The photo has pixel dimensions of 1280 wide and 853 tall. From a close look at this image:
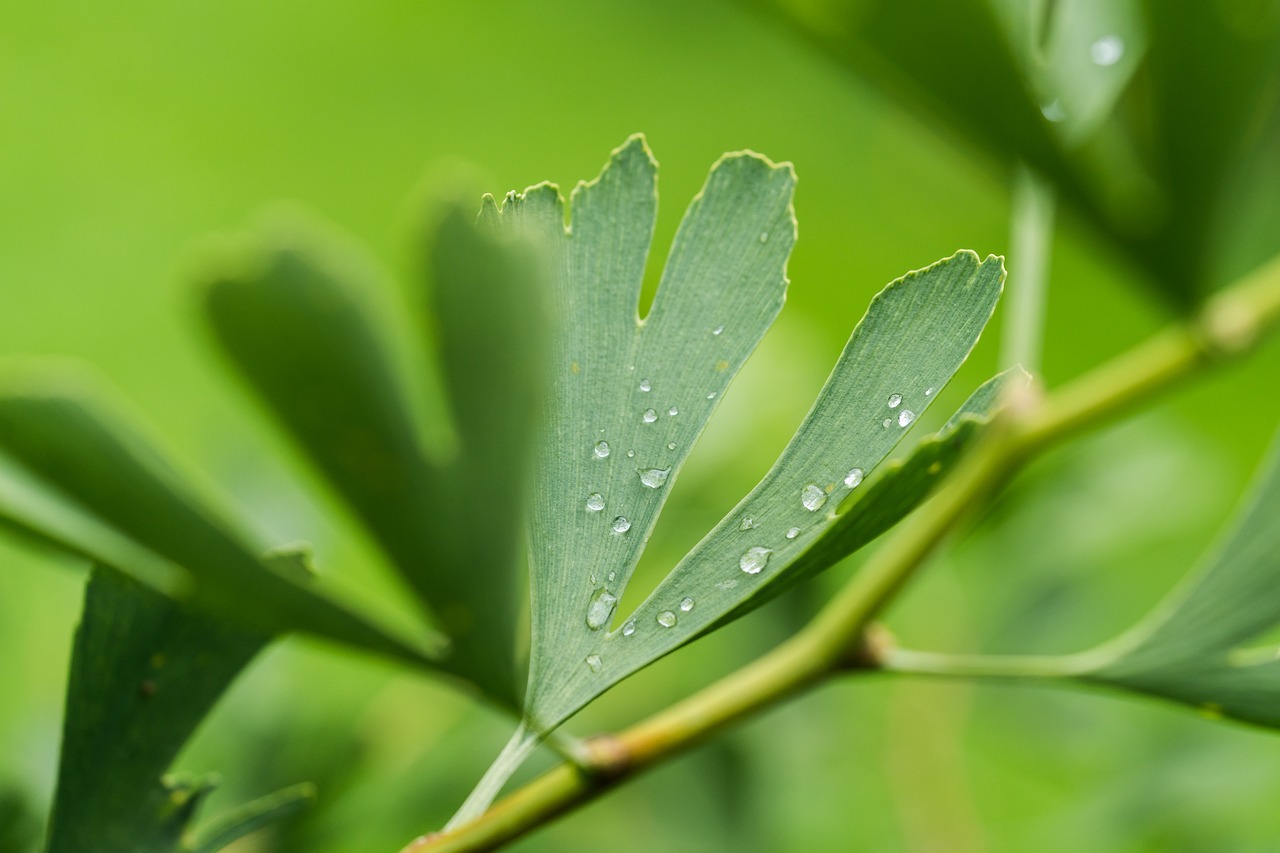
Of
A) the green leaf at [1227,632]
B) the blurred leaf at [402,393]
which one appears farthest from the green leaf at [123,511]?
the green leaf at [1227,632]

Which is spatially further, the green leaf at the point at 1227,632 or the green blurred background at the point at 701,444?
the green blurred background at the point at 701,444

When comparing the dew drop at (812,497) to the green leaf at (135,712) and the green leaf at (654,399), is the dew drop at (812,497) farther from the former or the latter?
the green leaf at (135,712)

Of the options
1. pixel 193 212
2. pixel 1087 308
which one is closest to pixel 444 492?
pixel 1087 308

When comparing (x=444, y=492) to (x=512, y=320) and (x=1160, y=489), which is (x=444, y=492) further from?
(x=1160, y=489)

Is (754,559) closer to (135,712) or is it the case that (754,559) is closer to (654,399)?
(654,399)

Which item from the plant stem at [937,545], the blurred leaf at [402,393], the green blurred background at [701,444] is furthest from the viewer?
the green blurred background at [701,444]

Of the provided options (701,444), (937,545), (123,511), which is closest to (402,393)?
(123,511)

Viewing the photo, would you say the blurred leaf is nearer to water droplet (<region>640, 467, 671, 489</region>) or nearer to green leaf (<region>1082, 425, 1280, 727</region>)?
water droplet (<region>640, 467, 671, 489</region>)
